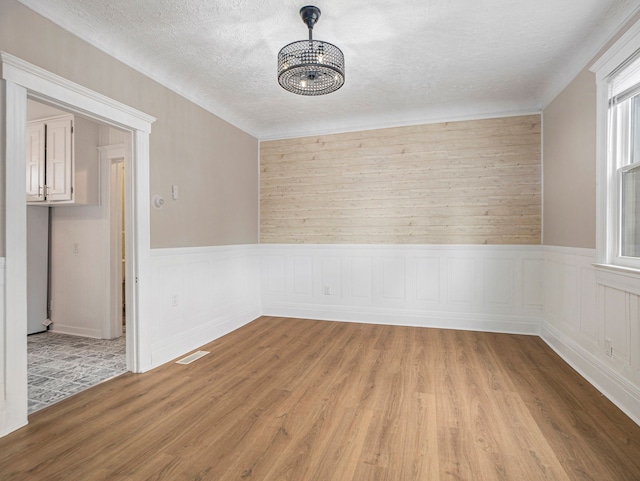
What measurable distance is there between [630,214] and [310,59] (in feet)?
8.24

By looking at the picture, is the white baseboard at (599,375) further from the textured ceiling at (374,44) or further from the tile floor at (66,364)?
the tile floor at (66,364)

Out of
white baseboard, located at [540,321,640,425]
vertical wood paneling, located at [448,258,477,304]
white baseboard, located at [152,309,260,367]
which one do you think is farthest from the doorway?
white baseboard, located at [540,321,640,425]

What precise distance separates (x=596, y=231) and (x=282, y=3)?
2934 millimetres

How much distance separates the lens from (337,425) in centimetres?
215

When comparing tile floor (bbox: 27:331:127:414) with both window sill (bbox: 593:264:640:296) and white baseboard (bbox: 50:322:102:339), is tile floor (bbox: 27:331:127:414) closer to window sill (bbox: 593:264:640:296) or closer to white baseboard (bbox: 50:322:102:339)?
white baseboard (bbox: 50:322:102:339)

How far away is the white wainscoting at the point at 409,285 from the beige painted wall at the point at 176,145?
3.17 ft

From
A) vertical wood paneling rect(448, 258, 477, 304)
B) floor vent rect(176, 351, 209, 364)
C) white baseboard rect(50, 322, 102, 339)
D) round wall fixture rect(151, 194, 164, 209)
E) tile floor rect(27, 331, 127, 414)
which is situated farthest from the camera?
vertical wood paneling rect(448, 258, 477, 304)

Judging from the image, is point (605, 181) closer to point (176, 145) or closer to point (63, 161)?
point (176, 145)

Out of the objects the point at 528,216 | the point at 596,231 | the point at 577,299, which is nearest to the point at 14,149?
the point at 596,231

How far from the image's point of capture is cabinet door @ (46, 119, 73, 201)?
385cm

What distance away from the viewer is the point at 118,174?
414cm

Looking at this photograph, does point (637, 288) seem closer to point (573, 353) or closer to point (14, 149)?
point (573, 353)

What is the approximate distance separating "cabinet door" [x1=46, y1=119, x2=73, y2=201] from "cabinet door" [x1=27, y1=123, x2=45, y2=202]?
0.30ft

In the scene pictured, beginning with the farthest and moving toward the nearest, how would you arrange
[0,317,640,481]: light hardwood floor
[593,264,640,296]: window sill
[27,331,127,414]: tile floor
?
[27,331,127,414]: tile floor
[593,264,640,296]: window sill
[0,317,640,481]: light hardwood floor
